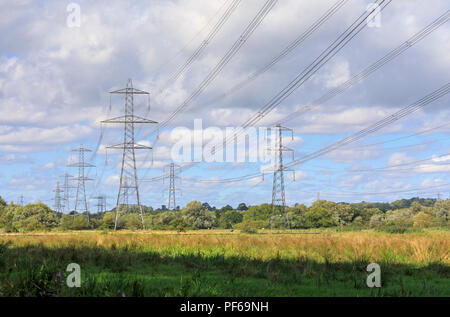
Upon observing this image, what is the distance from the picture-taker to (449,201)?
133 meters

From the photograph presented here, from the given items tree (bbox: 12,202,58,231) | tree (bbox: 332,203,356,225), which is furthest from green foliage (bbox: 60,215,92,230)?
tree (bbox: 332,203,356,225)

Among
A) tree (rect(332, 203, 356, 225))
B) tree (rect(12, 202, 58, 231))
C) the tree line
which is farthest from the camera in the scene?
tree (rect(332, 203, 356, 225))

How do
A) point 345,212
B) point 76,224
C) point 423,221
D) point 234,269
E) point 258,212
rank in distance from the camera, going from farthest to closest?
point 258,212 → point 345,212 → point 423,221 → point 76,224 → point 234,269

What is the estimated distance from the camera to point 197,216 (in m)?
108

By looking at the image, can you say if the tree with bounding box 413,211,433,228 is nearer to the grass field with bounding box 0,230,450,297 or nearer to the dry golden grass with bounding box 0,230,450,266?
the dry golden grass with bounding box 0,230,450,266

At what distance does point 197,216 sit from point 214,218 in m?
5.37

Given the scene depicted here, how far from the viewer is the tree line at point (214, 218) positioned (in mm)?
82062

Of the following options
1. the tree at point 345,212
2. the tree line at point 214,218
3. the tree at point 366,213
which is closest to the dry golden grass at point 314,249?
the tree line at point 214,218

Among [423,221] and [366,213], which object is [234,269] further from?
[366,213]

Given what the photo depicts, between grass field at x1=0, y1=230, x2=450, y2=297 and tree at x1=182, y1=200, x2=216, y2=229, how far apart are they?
8066 cm

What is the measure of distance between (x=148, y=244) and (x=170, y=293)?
46.6 feet

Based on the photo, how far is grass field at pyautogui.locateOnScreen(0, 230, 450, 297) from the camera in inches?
448

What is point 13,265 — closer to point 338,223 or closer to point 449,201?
point 338,223

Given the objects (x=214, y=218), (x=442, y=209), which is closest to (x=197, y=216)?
(x=214, y=218)
